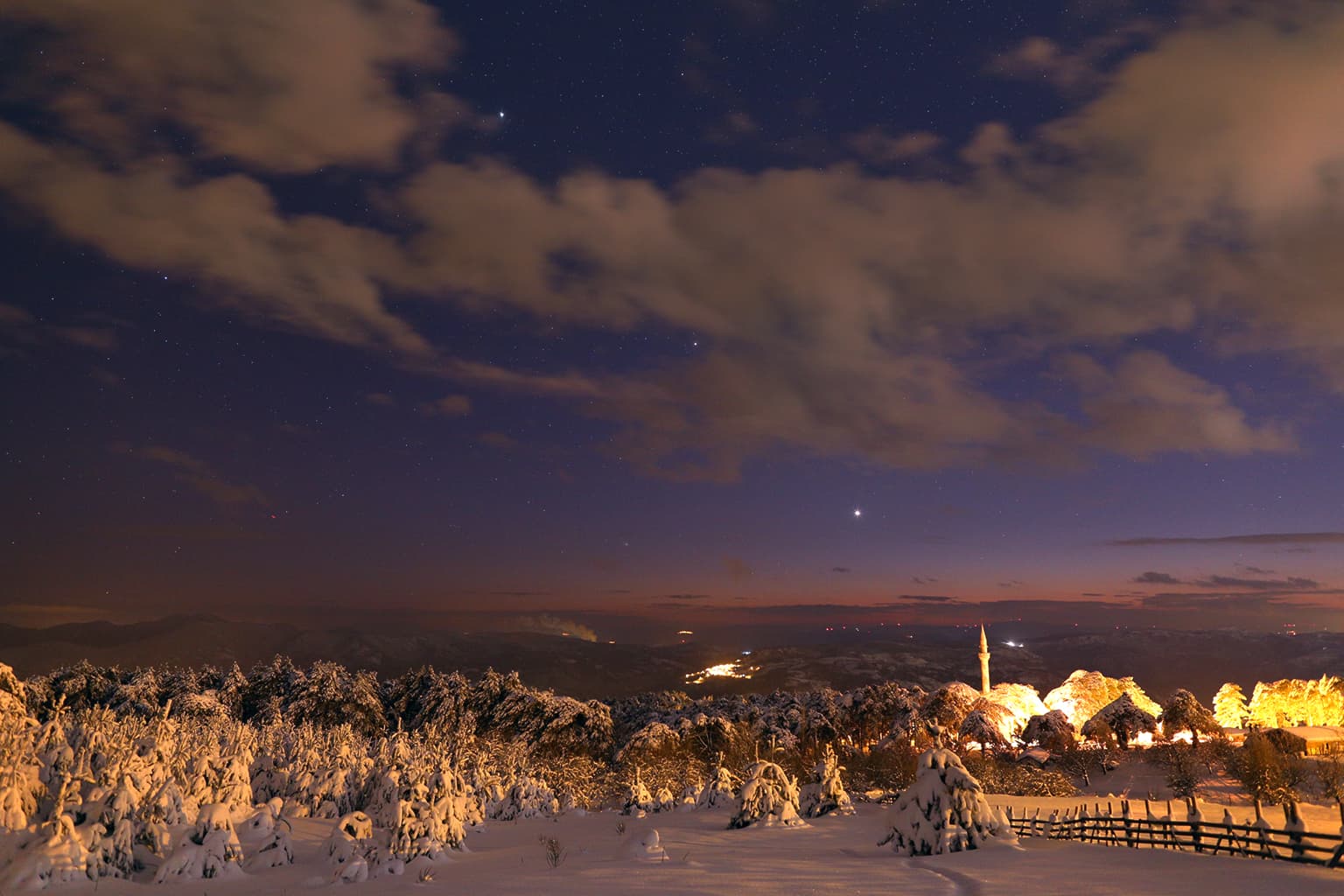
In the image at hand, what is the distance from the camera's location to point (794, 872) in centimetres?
1728

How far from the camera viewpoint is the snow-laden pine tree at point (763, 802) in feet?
91.6

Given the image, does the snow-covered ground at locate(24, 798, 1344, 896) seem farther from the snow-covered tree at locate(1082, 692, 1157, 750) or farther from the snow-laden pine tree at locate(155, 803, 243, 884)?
the snow-covered tree at locate(1082, 692, 1157, 750)

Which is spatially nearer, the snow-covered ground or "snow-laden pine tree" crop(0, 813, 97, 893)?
the snow-covered ground

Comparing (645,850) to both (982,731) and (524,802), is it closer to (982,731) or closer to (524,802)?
(524,802)

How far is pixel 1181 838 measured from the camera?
21.9m

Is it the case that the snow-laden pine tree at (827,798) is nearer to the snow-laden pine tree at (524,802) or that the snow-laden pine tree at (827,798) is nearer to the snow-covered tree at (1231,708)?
the snow-laden pine tree at (524,802)

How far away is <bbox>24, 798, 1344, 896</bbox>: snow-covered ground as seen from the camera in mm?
14841

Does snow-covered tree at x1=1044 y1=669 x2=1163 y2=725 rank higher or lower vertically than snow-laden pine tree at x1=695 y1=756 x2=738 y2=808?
lower

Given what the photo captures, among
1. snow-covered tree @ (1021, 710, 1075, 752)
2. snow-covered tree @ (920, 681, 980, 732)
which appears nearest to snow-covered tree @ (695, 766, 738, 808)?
snow-covered tree @ (920, 681, 980, 732)

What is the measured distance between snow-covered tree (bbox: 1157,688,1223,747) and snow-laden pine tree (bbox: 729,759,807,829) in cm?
4405

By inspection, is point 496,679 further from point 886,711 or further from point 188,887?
point 188,887

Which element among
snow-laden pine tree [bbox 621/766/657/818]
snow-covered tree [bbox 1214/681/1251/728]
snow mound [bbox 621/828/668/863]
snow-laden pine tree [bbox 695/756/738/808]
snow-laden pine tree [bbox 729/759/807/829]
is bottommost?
snow-covered tree [bbox 1214/681/1251/728]

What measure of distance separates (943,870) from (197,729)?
4011 centimetres

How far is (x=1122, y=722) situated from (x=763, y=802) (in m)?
44.9
